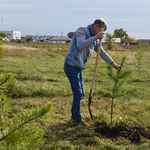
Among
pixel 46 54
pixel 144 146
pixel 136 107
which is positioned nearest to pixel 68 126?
pixel 144 146

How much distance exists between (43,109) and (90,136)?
3.25m

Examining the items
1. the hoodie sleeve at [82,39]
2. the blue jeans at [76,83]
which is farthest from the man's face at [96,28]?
the blue jeans at [76,83]

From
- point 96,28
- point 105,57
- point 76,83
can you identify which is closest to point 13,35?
point 105,57

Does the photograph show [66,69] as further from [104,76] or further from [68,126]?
[104,76]

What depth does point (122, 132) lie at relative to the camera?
511 cm

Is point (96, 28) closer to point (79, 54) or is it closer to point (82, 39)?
point (82, 39)

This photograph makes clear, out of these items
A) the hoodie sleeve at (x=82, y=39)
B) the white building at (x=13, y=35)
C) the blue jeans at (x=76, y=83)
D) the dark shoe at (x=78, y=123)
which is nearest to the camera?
the hoodie sleeve at (x=82, y=39)

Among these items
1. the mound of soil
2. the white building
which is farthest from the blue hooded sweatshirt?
the white building

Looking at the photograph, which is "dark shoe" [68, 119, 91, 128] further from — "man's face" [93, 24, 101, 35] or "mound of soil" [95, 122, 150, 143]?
"man's face" [93, 24, 101, 35]

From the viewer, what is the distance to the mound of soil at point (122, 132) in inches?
197

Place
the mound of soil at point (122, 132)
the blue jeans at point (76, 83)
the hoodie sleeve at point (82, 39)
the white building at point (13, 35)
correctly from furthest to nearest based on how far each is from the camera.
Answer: the white building at point (13, 35) < the blue jeans at point (76, 83) < the mound of soil at point (122, 132) < the hoodie sleeve at point (82, 39)

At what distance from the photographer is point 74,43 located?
5.09 metres

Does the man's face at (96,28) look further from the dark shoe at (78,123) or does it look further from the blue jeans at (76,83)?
the dark shoe at (78,123)

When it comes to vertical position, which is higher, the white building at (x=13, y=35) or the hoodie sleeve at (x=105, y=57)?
the hoodie sleeve at (x=105, y=57)
